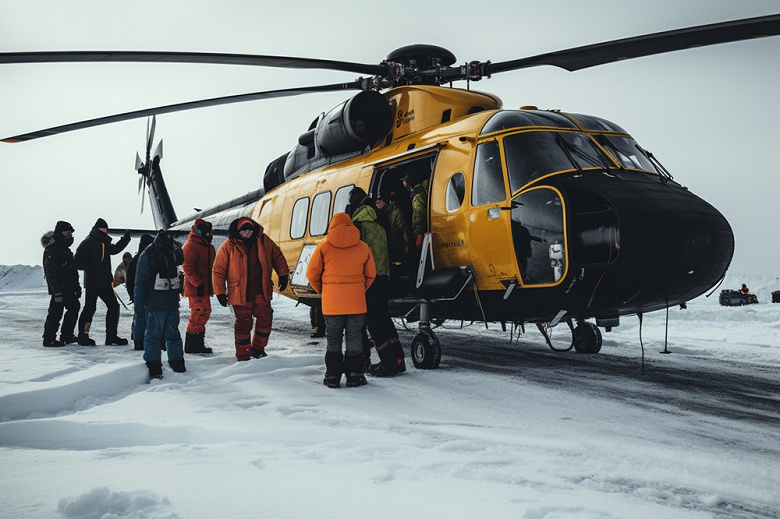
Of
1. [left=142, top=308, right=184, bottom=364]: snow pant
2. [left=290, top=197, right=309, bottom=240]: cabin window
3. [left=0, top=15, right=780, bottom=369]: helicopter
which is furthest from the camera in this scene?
[left=290, top=197, right=309, bottom=240]: cabin window

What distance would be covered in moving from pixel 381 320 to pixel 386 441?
8.30 ft

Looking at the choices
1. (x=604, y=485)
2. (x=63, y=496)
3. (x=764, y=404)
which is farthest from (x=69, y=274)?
(x=764, y=404)

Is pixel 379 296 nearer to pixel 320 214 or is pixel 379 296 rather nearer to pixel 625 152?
pixel 320 214

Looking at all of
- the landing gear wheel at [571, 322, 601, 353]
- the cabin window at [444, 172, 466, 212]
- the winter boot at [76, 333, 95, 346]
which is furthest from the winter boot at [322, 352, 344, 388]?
the winter boot at [76, 333, 95, 346]

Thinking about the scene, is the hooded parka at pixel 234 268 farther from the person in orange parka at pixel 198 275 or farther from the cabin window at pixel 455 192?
the cabin window at pixel 455 192

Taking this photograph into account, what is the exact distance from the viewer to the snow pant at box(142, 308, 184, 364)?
5539 mm

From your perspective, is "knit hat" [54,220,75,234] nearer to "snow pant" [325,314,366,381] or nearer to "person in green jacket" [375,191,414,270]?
"person in green jacket" [375,191,414,270]

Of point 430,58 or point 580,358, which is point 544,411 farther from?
point 430,58

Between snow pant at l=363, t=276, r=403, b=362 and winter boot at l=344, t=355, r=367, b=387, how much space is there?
566 mm

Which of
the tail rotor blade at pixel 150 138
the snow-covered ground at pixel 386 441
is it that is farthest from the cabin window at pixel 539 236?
the tail rotor blade at pixel 150 138

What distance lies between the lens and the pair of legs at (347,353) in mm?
5242

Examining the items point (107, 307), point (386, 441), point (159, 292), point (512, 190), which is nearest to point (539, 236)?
point (512, 190)

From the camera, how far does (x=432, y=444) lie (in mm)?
3379

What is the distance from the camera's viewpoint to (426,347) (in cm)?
631
